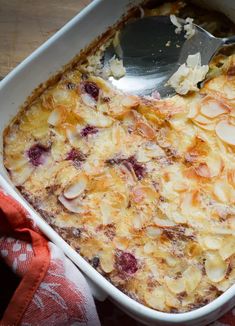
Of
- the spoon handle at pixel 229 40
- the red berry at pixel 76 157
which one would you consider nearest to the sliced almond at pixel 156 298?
the red berry at pixel 76 157

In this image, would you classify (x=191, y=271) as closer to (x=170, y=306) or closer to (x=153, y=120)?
(x=170, y=306)

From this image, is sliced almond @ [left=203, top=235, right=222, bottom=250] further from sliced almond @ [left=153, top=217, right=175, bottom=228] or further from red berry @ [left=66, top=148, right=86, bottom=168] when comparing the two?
red berry @ [left=66, top=148, right=86, bottom=168]

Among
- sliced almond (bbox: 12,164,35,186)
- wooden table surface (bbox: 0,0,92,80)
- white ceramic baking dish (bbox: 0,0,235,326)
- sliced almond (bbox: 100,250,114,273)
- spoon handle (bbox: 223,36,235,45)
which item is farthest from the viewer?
wooden table surface (bbox: 0,0,92,80)

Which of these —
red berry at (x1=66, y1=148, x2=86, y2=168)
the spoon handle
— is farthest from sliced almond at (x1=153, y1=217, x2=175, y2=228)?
the spoon handle

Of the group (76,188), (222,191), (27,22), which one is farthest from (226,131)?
(27,22)

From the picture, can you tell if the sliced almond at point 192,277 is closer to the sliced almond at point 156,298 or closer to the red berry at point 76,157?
the sliced almond at point 156,298

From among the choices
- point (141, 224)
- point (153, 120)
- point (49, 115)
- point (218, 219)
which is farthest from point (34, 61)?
point (218, 219)
